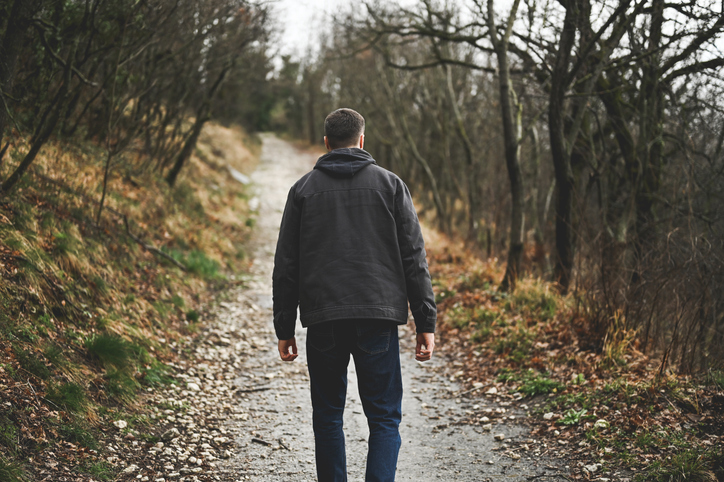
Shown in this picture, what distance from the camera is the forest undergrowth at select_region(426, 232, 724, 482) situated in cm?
364

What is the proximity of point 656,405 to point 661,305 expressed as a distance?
1.45 meters

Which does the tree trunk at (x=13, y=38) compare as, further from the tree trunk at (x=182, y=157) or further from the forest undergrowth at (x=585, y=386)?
the tree trunk at (x=182, y=157)

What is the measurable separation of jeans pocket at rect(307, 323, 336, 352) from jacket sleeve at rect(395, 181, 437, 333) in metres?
0.45

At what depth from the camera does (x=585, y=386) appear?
480 cm

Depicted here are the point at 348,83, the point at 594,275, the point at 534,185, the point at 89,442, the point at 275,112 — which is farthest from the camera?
the point at 275,112

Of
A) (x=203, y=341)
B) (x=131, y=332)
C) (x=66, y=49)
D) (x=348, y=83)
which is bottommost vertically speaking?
(x=203, y=341)

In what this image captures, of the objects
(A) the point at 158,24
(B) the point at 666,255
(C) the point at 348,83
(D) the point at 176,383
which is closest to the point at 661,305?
(B) the point at 666,255

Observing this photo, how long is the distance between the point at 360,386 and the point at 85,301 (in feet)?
11.8

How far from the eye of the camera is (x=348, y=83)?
24812mm

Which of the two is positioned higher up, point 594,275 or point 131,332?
point 594,275

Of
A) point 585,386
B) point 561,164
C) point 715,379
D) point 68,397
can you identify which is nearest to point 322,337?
point 68,397

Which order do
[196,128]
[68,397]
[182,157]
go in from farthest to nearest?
[196,128] < [182,157] < [68,397]

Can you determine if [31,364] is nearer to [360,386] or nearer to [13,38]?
[360,386]

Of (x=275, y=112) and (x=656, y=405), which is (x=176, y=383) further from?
(x=275, y=112)
